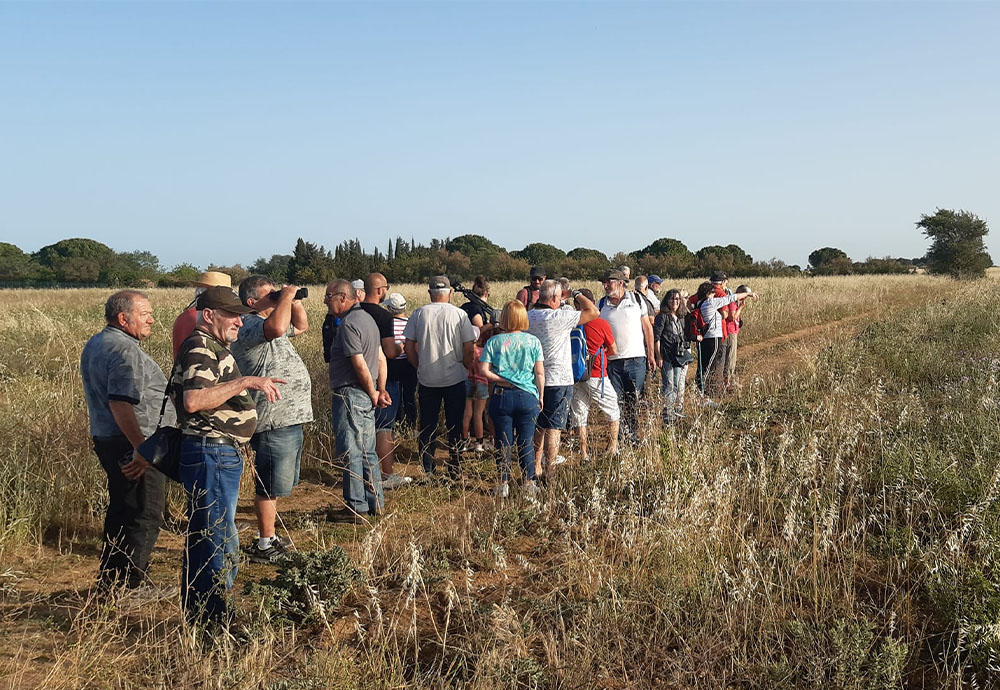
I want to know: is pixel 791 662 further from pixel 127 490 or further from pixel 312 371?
pixel 312 371

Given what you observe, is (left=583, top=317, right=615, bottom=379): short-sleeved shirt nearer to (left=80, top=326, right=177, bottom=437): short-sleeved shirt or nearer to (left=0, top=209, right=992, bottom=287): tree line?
(left=80, top=326, right=177, bottom=437): short-sleeved shirt

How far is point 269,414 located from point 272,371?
0.32 metres

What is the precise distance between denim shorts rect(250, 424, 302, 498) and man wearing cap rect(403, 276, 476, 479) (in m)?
1.68

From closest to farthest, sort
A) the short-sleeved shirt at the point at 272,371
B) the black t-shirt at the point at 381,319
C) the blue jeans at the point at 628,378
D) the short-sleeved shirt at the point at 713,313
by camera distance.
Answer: the short-sleeved shirt at the point at 272,371, the black t-shirt at the point at 381,319, the blue jeans at the point at 628,378, the short-sleeved shirt at the point at 713,313

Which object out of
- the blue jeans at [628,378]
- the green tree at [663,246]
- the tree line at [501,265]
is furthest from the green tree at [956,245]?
the blue jeans at [628,378]

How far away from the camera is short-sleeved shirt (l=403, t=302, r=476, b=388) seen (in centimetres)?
607

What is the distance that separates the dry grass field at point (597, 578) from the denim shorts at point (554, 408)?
426 millimetres

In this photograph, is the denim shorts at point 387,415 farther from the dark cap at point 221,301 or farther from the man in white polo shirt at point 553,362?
the dark cap at point 221,301

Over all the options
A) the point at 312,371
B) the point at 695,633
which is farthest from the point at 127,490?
the point at 312,371

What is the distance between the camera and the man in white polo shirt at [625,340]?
6715mm

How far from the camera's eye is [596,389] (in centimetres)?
622

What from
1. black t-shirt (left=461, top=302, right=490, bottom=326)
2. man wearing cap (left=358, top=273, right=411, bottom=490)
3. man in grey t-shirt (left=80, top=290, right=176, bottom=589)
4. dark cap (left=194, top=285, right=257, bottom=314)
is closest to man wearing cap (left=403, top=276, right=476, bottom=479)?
man wearing cap (left=358, top=273, right=411, bottom=490)

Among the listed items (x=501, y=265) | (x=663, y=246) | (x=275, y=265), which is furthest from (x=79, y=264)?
(x=663, y=246)

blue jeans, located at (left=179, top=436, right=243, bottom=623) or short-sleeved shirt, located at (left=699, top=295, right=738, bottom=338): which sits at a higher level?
short-sleeved shirt, located at (left=699, top=295, right=738, bottom=338)
